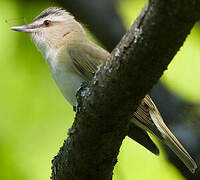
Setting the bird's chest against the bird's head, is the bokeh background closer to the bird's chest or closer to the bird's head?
the bird's head

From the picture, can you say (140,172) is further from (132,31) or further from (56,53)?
(132,31)

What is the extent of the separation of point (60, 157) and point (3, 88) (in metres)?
2.24

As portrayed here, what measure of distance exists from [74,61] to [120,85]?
202 centimetres

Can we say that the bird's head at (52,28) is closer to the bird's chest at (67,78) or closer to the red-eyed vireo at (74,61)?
the red-eyed vireo at (74,61)

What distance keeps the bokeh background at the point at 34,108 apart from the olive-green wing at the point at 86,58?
0.52m

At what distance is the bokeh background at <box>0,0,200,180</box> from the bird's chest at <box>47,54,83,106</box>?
0.83 meters

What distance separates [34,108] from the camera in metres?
5.53

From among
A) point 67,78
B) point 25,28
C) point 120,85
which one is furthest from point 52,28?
point 120,85

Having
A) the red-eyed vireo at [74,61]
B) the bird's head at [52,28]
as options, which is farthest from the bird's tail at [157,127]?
the bird's head at [52,28]


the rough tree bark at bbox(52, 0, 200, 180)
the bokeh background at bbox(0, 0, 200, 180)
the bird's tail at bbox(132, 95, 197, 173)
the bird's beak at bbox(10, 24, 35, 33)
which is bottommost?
the bokeh background at bbox(0, 0, 200, 180)

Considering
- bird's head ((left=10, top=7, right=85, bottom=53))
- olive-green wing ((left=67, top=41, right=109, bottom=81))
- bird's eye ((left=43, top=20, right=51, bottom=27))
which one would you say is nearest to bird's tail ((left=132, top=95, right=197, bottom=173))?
olive-green wing ((left=67, top=41, right=109, bottom=81))

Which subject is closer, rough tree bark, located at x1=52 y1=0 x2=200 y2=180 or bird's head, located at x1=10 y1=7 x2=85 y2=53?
rough tree bark, located at x1=52 y1=0 x2=200 y2=180

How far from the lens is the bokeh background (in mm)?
5129

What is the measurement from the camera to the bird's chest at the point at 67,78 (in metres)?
4.48
